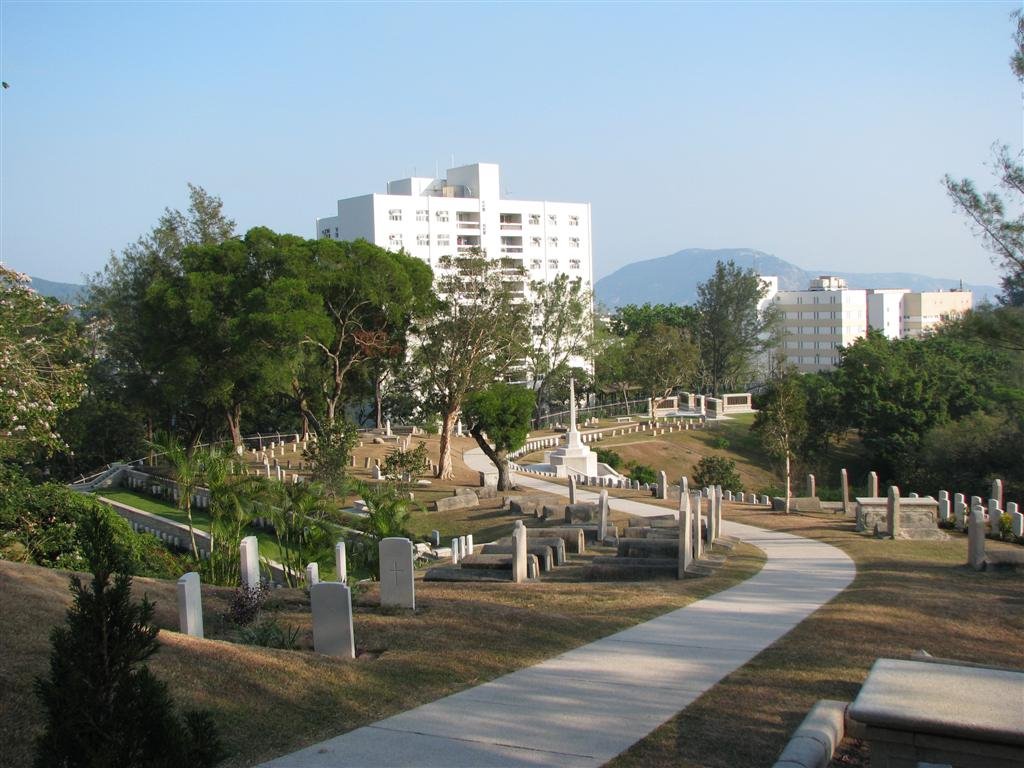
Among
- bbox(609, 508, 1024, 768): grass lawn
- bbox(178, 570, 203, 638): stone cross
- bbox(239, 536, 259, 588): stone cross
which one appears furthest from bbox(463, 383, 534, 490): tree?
bbox(178, 570, 203, 638): stone cross

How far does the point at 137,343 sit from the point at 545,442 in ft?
68.7

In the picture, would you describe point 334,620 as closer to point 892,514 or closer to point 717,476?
point 892,514

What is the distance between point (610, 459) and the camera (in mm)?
47562

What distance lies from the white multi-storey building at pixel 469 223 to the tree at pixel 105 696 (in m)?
78.1

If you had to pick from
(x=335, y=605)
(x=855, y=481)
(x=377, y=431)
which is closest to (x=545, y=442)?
(x=377, y=431)

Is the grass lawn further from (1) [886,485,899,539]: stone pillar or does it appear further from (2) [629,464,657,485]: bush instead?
(2) [629,464,657,485]: bush

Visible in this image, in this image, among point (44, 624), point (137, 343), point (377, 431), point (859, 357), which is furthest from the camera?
point (859, 357)

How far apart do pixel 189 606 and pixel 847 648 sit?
7.57 metres

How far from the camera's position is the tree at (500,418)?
3447cm

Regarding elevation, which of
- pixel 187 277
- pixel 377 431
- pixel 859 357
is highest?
pixel 187 277

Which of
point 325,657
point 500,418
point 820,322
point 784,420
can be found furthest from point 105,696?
point 820,322

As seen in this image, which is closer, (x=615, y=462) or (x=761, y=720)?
(x=761, y=720)

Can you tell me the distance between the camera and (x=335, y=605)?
407 inches

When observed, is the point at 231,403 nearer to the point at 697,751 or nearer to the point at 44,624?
the point at 44,624
